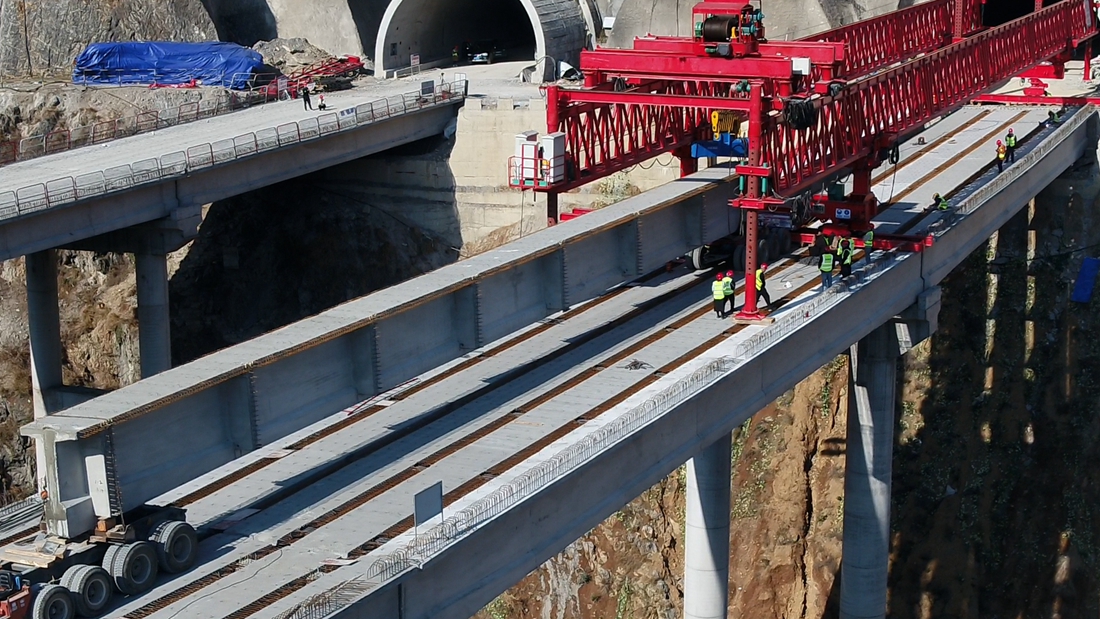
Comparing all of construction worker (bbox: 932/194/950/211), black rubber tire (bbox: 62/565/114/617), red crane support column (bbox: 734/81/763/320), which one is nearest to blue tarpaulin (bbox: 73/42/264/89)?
construction worker (bbox: 932/194/950/211)

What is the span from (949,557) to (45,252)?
3711 centimetres

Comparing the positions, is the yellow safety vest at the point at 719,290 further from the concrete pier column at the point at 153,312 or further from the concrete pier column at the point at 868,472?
the concrete pier column at the point at 153,312

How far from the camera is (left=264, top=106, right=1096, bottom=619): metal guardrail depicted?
21.5 m

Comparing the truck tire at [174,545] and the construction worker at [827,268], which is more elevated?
the construction worker at [827,268]

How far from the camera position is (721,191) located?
4216 centimetres

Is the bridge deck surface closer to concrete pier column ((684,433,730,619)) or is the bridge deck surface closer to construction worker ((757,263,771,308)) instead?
concrete pier column ((684,433,730,619))

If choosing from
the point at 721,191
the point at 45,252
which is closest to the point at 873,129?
the point at 721,191

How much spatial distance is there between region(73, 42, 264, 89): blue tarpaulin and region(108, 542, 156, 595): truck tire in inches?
1938

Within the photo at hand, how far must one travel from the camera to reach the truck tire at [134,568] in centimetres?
2202

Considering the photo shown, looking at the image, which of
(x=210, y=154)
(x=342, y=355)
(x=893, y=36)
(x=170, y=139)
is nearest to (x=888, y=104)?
(x=893, y=36)

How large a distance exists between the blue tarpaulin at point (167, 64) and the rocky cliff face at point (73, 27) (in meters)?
5.13

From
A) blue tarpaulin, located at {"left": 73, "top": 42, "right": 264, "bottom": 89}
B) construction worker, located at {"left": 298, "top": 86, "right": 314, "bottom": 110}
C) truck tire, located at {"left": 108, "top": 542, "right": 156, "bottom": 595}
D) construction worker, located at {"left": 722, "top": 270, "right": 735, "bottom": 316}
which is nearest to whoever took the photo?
truck tire, located at {"left": 108, "top": 542, "right": 156, "bottom": 595}

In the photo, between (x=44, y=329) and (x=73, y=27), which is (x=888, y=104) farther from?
(x=73, y=27)

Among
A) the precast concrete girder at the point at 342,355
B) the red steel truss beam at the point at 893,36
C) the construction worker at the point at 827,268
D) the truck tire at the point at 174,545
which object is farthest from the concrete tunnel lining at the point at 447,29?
the truck tire at the point at 174,545
